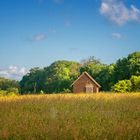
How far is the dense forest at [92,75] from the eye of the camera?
55031 mm

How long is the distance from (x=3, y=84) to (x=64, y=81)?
3537 cm

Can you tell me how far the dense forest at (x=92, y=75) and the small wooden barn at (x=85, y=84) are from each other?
2.65 metres

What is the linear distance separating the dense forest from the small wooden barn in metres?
2.65

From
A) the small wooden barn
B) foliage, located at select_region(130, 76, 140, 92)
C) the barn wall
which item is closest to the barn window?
the small wooden barn

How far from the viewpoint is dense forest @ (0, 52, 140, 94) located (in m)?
55.0

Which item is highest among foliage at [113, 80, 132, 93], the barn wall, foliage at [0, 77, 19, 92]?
foliage at [0, 77, 19, 92]

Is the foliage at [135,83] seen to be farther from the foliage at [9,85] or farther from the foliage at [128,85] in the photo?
the foliage at [9,85]

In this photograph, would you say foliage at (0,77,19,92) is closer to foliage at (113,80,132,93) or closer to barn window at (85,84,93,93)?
barn window at (85,84,93,93)

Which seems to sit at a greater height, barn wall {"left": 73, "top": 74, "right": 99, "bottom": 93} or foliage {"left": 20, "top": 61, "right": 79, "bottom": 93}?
foliage {"left": 20, "top": 61, "right": 79, "bottom": 93}

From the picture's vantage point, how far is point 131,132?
381 inches

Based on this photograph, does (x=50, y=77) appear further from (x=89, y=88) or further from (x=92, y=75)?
(x=89, y=88)

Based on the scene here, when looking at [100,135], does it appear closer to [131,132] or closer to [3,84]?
Answer: [131,132]

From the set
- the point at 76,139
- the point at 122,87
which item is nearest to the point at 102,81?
the point at 122,87

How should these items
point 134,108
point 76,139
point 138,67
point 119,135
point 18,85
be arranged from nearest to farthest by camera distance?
point 76,139, point 119,135, point 134,108, point 138,67, point 18,85
